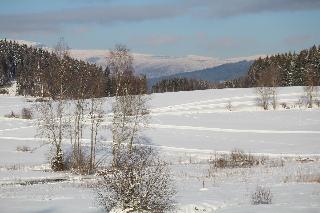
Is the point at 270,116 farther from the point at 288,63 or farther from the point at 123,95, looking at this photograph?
the point at 288,63

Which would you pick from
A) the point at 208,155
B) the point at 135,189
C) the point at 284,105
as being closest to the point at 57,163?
the point at 208,155

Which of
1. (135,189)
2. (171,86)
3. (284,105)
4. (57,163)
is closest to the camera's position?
(135,189)

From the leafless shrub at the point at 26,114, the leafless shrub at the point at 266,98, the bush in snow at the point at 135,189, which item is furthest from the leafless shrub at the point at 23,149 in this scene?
the leafless shrub at the point at 266,98

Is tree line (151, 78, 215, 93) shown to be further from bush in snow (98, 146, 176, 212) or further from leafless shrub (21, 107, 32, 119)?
bush in snow (98, 146, 176, 212)

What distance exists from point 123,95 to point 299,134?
26.1 m

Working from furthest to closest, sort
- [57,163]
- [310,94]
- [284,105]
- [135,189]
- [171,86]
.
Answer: [171,86] → [284,105] → [310,94] → [57,163] → [135,189]

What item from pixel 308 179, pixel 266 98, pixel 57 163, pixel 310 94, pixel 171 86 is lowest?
pixel 57 163

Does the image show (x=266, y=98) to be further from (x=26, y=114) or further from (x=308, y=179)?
(x=308, y=179)

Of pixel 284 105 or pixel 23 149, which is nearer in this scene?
pixel 23 149

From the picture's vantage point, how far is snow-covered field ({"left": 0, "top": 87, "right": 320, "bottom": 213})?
624 inches

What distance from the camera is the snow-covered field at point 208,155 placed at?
15.9m

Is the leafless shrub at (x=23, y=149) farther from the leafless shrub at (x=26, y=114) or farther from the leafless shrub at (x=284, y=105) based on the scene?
the leafless shrub at (x=284, y=105)

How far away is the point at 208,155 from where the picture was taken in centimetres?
4691

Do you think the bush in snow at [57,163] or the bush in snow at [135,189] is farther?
the bush in snow at [57,163]
